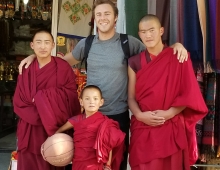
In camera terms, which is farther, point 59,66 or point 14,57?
point 14,57

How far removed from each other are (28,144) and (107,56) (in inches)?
39.0

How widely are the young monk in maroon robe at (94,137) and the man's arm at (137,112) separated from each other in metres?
0.18

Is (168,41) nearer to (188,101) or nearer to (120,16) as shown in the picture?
(120,16)

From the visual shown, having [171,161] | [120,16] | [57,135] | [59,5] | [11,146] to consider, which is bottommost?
[11,146]

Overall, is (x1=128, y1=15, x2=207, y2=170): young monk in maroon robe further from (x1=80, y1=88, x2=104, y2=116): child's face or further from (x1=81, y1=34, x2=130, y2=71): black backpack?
(x1=80, y1=88, x2=104, y2=116): child's face

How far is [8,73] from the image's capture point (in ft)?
19.9

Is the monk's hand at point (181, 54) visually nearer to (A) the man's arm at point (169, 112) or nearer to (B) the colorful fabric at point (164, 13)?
(A) the man's arm at point (169, 112)

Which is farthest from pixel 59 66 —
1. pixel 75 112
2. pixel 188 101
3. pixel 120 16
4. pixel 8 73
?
pixel 8 73

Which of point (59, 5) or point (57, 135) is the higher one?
point (59, 5)

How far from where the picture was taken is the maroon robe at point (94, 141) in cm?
269

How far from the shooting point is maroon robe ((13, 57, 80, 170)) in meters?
2.90

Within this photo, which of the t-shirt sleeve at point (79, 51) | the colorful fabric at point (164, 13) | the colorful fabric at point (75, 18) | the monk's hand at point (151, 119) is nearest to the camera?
the monk's hand at point (151, 119)

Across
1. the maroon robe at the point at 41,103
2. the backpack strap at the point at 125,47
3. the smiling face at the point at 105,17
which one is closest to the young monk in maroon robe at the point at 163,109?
the backpack strap at the point at 125,47

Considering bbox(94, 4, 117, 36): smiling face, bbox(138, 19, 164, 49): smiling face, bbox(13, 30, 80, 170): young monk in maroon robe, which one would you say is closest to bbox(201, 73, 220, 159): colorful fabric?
bbox(138, 19, 164, 49): smiling face
